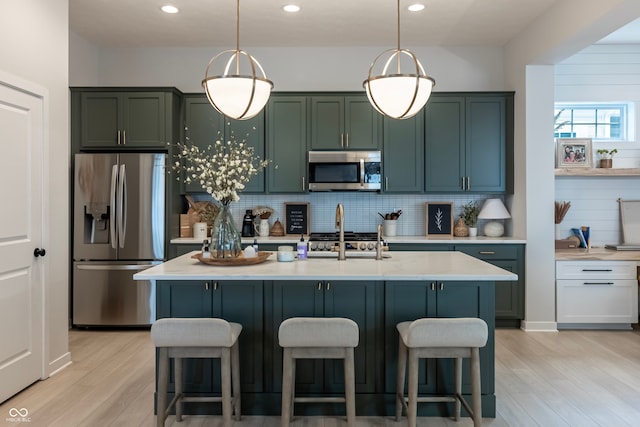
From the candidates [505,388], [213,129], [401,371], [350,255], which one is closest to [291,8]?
[213,129]

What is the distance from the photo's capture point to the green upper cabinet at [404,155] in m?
5.12

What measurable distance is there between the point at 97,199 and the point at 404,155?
3184 millimetres

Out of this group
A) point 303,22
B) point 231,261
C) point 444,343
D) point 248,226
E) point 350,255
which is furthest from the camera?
point 248,226

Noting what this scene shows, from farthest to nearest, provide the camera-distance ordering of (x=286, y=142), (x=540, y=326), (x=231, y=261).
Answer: (x=286, y=142)
(x=540, y=326)
(x=231, y=261)

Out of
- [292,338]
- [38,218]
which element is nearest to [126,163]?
[38,218]

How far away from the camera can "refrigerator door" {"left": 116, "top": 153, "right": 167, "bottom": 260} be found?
15.4ft

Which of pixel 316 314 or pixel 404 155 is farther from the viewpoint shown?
pixel 404 155

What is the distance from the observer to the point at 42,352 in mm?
3393

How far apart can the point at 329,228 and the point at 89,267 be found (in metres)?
2.55

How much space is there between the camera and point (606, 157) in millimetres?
5203

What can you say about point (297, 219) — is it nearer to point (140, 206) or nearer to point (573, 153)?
point (140, 206)

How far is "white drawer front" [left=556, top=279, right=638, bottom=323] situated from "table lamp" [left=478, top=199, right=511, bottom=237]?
0.83 metres

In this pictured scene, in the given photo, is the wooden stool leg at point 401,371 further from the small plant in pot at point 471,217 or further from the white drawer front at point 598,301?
the small plant in pot at point 471,217

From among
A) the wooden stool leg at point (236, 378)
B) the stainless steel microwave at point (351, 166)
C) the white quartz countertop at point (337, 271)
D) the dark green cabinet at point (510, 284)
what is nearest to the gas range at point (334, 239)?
the stainless steel microwave at point (351, 166)
